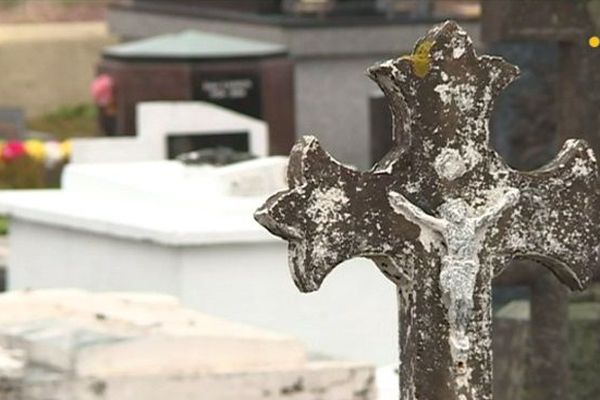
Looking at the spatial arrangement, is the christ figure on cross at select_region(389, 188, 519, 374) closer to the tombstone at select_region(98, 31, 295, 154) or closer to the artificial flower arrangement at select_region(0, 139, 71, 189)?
the artificial flower arrangement at select_region(0, 139, 71, 189)

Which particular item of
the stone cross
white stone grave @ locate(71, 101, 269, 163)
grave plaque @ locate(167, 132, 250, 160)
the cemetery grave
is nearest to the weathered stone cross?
the stone cross

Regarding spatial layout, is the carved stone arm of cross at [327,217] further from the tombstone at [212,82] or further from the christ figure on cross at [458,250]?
the tombstone at [212,82]

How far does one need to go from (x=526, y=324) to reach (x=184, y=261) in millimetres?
1776

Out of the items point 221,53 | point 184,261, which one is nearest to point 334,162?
point 184,261

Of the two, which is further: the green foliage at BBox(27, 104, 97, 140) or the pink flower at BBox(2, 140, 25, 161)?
the green foliage at BBox(27, 104, 97, 140)

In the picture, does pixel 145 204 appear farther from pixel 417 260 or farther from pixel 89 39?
pixel 89 39

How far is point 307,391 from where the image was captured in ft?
21.6

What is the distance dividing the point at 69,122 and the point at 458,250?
1911cm

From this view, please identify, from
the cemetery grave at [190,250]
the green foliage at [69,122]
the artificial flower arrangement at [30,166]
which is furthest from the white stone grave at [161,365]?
the green foliage at [69,122]

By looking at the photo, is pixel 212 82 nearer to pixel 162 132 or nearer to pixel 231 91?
pixel 231 91

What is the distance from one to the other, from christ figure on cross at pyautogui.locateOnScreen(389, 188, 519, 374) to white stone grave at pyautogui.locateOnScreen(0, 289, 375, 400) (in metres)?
2.04

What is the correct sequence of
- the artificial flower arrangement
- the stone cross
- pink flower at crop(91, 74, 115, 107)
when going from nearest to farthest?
the stone cross < the artificial flower arrangement < pink flower at crop(91, 74, 115, 107)

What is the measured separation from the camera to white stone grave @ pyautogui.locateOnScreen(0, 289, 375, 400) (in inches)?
252

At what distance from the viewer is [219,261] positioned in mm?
9164
